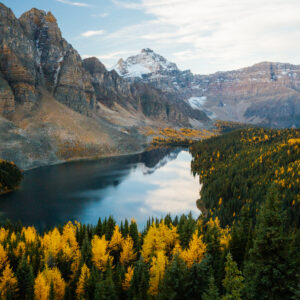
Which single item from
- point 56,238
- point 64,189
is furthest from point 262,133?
point 56,238

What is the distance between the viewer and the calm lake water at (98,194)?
7875 centimetres

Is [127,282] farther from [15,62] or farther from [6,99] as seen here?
[15,62]

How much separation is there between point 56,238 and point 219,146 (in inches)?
5205

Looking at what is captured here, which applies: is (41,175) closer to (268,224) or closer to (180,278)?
Answer: (180,278)

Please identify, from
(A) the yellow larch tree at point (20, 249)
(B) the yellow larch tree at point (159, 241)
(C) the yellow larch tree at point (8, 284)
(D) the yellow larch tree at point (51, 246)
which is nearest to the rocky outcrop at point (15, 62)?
(D) the yellow larch tree at point (51, 246)

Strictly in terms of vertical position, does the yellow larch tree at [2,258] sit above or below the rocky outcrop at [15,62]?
below

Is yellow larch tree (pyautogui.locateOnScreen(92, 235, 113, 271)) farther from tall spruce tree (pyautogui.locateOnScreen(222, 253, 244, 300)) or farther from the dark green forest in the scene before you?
tall spruce tree (pyautogui.locateOnScreen(222, 253, 244, 300))

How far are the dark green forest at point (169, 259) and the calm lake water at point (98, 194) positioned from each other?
16.2 meters

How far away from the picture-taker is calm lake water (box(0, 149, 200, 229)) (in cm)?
7875

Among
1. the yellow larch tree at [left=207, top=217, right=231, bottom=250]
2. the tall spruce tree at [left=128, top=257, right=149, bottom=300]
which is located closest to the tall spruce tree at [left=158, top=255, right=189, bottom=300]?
the tall spruce tree at [left=128, top=257, right=149, bottom=300]

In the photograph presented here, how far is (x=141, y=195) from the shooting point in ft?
341

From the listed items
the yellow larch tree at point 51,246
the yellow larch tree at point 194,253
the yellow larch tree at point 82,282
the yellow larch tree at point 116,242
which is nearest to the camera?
the yellow larch tree at point 82,282

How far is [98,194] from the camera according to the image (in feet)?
331

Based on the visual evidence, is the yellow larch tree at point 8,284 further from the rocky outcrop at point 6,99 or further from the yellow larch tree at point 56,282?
the rocky outcrop at point 6,99
